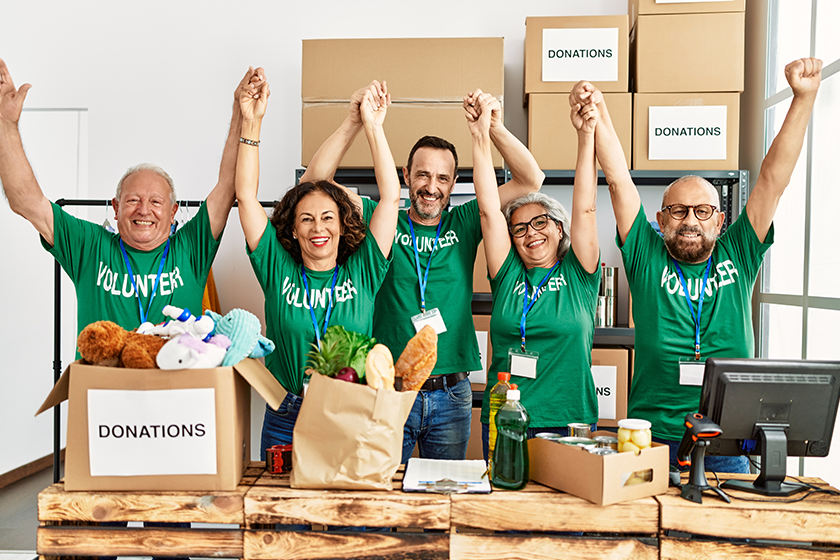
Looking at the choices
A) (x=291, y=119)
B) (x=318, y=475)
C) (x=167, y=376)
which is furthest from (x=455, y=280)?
(x=291, y=119)

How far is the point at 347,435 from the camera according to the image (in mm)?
1247

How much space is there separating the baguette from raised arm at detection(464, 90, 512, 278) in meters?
0.70

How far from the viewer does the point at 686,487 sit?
1.32m

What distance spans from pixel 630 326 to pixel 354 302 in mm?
1551

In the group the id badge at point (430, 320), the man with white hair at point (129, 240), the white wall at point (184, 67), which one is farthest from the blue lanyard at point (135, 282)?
the white wall at point (184, 67)

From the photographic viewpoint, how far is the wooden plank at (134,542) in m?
1.28

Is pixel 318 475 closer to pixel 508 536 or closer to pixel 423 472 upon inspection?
pixel 423 472

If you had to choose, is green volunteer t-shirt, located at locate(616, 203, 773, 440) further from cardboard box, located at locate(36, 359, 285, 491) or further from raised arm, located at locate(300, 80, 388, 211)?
cardboard box, located at locate(36, 359, 285, 491)

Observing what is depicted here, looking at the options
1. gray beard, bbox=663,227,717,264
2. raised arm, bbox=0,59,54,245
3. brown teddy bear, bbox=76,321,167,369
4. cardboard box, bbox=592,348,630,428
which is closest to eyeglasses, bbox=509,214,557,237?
gray beard, bbox=663,227,717,264

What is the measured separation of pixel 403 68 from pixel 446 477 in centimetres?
197

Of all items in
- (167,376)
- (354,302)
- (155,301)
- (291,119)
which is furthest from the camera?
(291,119)

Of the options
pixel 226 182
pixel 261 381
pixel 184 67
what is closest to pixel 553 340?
pixel 261 381

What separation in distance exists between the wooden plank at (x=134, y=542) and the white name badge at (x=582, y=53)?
2344 mm

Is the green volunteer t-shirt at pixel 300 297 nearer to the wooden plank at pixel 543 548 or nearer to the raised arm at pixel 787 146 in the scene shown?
the wooden plank at pixel 543 548
